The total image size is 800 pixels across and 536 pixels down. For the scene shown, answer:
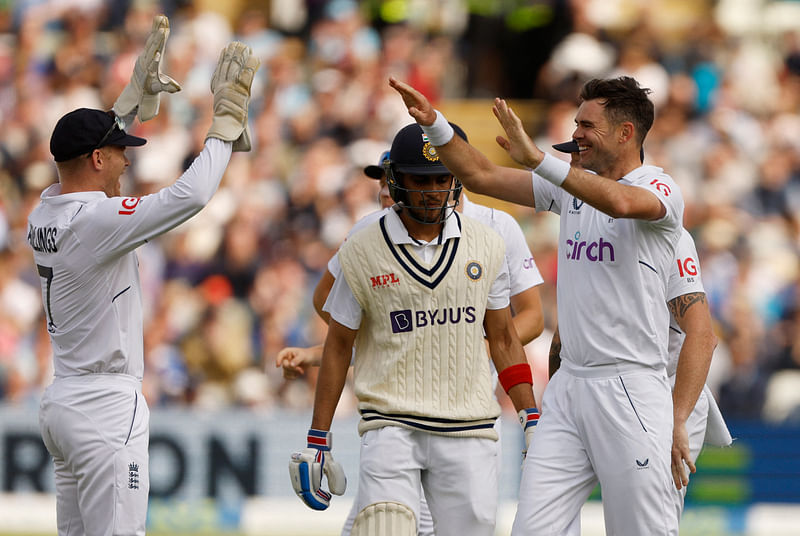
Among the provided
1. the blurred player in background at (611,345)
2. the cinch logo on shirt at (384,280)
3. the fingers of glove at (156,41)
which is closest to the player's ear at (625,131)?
the blurred player in background at (611,345)

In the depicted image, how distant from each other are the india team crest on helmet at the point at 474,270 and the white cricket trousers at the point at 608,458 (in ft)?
2.15

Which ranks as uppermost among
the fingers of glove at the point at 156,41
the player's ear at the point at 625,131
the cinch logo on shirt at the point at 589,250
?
the fingers of glove at the point at 156,41

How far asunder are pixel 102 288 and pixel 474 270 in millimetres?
1709

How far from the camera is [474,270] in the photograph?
19.0 feet

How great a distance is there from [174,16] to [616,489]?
11.5m

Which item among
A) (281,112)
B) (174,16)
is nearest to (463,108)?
(281,112)

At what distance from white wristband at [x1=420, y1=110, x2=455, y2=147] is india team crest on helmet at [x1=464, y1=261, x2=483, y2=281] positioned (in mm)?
583

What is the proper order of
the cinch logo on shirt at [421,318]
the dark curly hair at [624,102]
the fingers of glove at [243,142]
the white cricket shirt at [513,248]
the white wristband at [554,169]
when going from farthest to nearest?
1. the white cricket shirt at [513,248]
2. the fingers of glove at [243,142]
3. the dark curly hair at [624,102]
4. the cinch logo on shirt at [421,318]
5. the white wristband at [554,169]

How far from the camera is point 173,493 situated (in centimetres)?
1098

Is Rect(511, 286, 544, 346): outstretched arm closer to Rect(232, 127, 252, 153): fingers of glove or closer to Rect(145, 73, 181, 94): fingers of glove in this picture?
Rect(232, 127, 252, 153): fingers of glove

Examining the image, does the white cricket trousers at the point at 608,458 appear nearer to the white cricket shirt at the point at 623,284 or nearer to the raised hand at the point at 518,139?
the white cricket shirt at the point at 623,284

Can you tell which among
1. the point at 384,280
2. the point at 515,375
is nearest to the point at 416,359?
the point at 384,280

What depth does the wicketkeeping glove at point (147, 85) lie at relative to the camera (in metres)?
6.09

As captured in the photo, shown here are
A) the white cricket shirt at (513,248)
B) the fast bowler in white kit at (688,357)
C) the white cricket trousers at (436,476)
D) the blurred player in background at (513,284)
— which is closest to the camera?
the white cricket trousers at (436,476)
